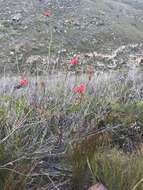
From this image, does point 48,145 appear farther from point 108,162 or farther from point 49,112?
point 108,162

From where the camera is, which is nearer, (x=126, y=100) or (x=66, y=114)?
(x=66, y=114)

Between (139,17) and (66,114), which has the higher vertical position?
(66,114)

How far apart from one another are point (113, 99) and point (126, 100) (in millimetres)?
A: 303

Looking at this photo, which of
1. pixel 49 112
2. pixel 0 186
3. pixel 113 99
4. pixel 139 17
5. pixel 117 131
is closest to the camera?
pixel 0 186

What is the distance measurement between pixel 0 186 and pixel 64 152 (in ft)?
1.65

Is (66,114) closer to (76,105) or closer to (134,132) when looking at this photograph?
(76,105)

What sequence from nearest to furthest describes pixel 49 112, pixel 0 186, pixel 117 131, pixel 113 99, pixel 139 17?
pixel 0 186 < pixel 49 112 < pixel 117 131 < pixel 113 99 < pixel 139 17

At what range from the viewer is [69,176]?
2893mm

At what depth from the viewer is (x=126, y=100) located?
15.0ft

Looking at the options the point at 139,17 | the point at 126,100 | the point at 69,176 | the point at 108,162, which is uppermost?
the point at 108,162

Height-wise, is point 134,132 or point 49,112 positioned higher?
point 49,112

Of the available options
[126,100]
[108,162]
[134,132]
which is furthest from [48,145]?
[126,100]

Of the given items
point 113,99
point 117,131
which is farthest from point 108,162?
point 113,99

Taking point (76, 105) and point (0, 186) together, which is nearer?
point (0, 186)
